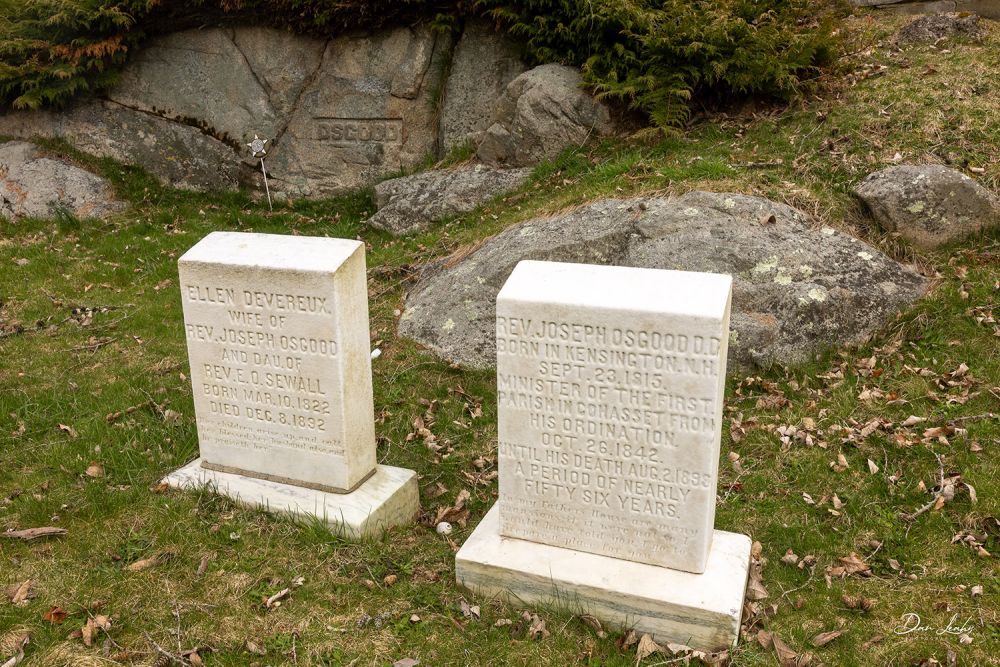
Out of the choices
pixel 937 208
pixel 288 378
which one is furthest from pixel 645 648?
pixel 937 208

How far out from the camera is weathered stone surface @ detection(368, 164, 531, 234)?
9266mm

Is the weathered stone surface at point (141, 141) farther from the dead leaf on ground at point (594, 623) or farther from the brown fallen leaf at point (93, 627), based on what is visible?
the dead leaf on ground at point (594, 623)

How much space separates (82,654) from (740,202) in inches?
224

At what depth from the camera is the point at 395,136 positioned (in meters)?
10.7

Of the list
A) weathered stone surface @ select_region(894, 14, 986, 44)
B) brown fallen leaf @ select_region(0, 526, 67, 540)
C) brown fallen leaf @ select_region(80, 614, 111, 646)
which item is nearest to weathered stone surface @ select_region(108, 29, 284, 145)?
brown fallen leaf @ select_region(0, 526, 67, 540)

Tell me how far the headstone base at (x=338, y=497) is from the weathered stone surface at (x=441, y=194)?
455 centimetres

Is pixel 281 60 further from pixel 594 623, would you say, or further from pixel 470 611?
pixel 594 623

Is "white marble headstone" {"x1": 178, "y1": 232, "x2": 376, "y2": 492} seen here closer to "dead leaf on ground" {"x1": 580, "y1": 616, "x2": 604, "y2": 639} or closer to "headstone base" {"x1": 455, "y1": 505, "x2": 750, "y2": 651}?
"headstone base" {"x1": 455, "y1": 505, "x2": 750, "y2": 651}

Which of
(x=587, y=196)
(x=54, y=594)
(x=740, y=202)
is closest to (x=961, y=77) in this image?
(x=740, y=202)

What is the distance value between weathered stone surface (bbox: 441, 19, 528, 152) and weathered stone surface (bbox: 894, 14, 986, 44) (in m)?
4.33

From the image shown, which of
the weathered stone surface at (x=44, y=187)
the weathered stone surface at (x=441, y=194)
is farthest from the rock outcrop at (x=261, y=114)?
the weathered stone surface at (x=441, y=194)

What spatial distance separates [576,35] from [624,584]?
673 centimetres

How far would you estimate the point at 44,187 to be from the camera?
10.3 meters

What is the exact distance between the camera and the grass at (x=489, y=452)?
13.3ft
